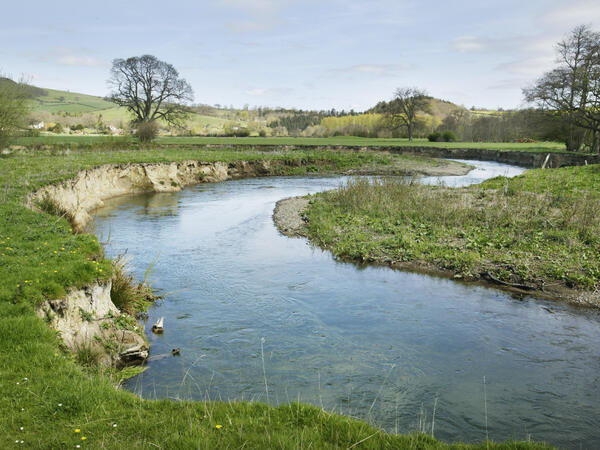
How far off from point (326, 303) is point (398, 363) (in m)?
3.19

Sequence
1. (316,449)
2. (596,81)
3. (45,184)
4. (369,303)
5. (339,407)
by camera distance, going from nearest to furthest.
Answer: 1. (316,449)
2. (339,407)
3. (369,303)
4. (45,184)
5. (596,81)

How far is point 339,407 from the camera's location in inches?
253

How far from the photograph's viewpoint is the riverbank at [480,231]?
12.0 metres

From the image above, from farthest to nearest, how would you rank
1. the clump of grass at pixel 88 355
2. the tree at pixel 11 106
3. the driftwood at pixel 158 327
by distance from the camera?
the tree at pixel 11 106 < the driftwood at pixel 158 327 < the clump of grass at pixel 88 355

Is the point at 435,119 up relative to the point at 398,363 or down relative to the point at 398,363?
up

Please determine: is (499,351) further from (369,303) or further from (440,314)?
(369,303)

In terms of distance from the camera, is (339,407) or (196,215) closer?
(339,407)

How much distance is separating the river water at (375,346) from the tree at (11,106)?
70.8ft

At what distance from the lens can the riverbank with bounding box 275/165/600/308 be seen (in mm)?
11961

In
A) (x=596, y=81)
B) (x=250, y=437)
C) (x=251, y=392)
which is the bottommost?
(x=251, y=392)

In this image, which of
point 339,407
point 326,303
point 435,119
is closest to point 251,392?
point 339,407

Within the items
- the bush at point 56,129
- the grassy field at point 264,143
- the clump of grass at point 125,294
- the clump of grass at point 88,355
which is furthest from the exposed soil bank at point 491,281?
the bush at point 56,129

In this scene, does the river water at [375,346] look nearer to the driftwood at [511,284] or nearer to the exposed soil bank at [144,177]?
the driftwood at [511,284]

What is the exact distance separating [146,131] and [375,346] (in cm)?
4890
